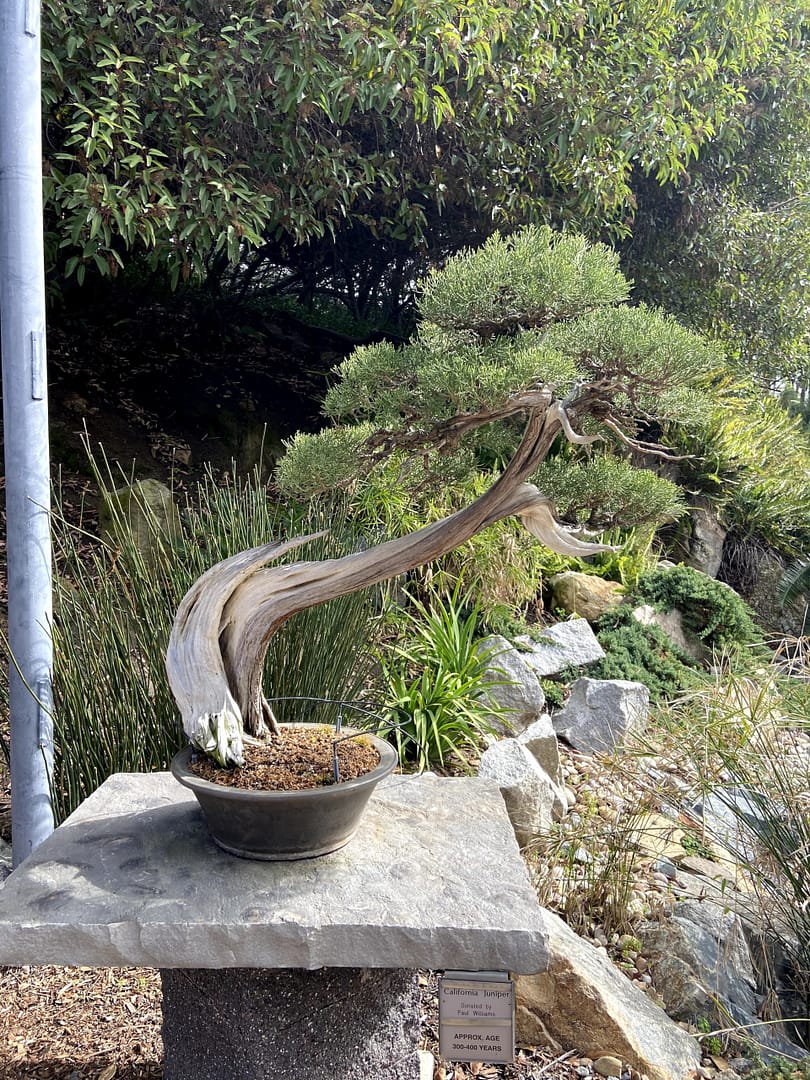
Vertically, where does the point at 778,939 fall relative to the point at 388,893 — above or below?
below

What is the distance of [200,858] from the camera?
4.56 ft

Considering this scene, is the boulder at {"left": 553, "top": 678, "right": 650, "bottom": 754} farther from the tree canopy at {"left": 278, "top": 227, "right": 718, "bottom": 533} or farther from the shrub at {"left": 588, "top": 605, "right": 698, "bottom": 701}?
the tree canopy at {"left": 278, "top": 227, "right": 718, "bottom": 533}

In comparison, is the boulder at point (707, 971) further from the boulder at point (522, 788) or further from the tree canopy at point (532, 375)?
the tree canopy at point (532, 375)

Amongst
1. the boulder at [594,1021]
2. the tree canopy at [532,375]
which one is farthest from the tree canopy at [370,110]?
the boulder at [594,1021]

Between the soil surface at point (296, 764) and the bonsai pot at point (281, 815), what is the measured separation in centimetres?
4

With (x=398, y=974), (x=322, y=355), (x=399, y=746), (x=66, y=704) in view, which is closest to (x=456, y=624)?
(x=399, y=746)

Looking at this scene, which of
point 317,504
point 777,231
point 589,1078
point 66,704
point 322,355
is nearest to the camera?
point 589,1078

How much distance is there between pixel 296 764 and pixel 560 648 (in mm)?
2711

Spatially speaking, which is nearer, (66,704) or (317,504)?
A: (66,704)

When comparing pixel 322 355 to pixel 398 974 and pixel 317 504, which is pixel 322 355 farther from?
pixel 398 974

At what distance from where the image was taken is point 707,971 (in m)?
1.96

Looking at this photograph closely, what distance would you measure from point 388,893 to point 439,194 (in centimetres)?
429

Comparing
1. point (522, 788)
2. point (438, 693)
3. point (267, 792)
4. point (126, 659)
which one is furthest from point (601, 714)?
point (267, 792)

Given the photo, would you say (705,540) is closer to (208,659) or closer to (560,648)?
(560,648)
